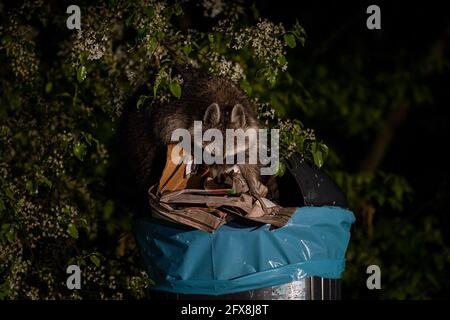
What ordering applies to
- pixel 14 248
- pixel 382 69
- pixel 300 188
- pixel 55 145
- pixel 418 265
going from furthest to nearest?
pixel 382 69 < pixel 418 265 < pixel 55 145 < pixel 14 248 < pixel 300 188

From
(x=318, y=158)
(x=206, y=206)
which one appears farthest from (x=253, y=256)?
(x=318, y=158)

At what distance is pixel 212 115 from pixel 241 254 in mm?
Answer: 808

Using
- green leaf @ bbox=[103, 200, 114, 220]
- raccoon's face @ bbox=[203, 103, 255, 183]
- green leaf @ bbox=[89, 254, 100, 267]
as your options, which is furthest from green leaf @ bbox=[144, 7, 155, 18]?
green leaf @ bbox=[103, 200, 114, 220]

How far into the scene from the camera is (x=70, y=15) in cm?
515

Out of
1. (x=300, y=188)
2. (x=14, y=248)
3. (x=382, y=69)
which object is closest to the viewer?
(x=300, y=188)

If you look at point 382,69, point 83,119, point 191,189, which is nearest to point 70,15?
point 83,119

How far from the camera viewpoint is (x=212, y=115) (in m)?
4.38

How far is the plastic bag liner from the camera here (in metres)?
3.92

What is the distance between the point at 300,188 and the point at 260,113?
2.16 ft

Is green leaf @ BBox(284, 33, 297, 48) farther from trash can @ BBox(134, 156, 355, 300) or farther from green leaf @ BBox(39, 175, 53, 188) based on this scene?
green leaf @ BBox(39, 175, 53, 188)

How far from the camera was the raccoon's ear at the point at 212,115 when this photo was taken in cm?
434

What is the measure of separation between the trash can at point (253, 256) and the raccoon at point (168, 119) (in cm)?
44

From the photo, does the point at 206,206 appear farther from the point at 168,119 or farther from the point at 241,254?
the point at 168,119

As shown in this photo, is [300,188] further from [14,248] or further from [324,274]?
[14,248]
